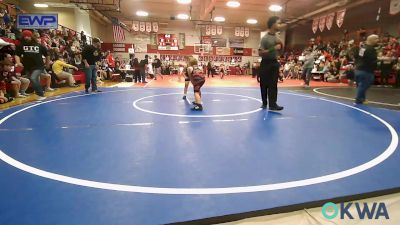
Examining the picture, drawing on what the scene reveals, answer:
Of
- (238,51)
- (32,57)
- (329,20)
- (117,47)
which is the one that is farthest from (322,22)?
(117,47)

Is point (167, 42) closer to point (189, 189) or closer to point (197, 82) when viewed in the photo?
point (197, 82)

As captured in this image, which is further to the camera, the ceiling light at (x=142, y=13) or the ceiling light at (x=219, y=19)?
the ceiling light at (x=219, y=19)

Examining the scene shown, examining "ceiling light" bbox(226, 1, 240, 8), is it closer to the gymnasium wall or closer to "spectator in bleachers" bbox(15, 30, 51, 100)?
the gymnasium wall

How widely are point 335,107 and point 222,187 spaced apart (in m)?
4.64

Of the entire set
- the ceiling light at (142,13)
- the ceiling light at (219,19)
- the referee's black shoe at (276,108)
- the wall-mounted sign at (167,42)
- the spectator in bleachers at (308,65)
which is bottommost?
the referee's black shoe at (276,108)

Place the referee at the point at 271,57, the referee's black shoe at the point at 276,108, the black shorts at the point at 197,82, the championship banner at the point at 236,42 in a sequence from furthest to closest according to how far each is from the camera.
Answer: the championship banner at the point at 236,42
the black shorts at the point at 197,82
the referee's black shoe at the point at 276,108
the referee at the point at 271,57

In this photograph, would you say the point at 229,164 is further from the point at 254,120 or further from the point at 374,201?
the point at 254,120

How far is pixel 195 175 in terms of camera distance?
7.14 feet

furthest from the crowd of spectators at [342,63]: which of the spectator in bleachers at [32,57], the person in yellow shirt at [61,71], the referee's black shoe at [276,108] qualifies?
the person in yellow shirt at [61,71]

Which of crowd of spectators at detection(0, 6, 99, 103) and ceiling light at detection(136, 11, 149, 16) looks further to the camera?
ceiling light at detection(136, 11, 149, 16)

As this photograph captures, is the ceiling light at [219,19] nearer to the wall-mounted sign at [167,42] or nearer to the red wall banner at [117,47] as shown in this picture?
the wall-mounted sign at [167,42]

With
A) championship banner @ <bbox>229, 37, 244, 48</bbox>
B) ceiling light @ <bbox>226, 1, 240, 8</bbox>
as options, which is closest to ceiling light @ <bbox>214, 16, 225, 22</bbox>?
ceiling light @ <bbox>226, 1, 240, 8</bbox>

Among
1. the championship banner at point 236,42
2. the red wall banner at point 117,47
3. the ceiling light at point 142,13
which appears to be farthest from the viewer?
the championship banner at point 236,42

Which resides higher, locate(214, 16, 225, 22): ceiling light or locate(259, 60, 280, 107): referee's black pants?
locate(214, 16, 225, 22): ceiling light
